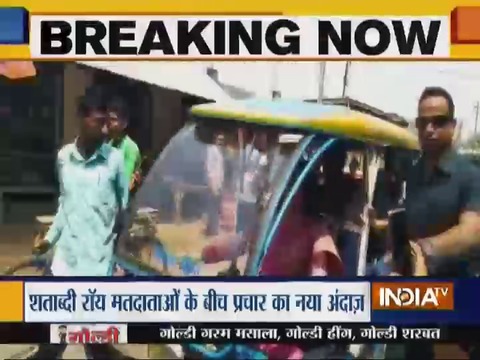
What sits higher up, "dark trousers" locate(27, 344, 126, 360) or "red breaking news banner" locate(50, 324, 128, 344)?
"red breaking news banner" locate(50, 324, 128, 344)

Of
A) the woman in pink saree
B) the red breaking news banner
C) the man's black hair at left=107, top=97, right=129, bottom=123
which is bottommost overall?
the red breaking news banner

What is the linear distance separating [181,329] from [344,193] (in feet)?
2.61

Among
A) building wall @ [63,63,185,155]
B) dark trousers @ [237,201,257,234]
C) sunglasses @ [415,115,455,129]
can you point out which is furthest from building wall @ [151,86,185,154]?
sunglasses @ [415,115,455,129]

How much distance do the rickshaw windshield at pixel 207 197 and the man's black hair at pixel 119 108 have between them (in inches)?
7.9

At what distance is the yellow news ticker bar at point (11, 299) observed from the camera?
3279mm

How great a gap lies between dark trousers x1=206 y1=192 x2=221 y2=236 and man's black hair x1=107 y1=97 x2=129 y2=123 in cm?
43

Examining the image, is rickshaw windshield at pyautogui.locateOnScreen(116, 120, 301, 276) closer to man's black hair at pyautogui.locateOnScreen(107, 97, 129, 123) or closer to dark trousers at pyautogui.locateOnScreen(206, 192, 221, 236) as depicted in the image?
dark trousers at pyautogui.locateOnScreen(206, 192, 221, 236)

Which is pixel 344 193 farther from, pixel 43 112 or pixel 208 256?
A: pixel 43 112

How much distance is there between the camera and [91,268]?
330cm

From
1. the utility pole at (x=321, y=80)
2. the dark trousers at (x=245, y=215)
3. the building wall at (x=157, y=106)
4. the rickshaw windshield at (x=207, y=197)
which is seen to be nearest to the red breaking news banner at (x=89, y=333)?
the rickshaw windshield at (x=207, y=197)

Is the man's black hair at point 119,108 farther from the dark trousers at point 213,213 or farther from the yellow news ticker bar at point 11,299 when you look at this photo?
the yellow news ticker bar at point 11,299

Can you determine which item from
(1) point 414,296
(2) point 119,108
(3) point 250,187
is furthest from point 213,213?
(1) point 414,296

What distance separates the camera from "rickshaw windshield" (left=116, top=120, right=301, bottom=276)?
10.7 ft

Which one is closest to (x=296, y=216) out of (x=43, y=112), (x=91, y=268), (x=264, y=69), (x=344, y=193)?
(x=344, y=193)
